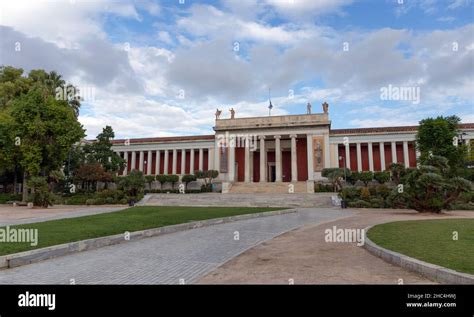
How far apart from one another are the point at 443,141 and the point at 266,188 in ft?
68.4

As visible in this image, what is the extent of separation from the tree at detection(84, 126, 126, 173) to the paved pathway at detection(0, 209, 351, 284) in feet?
108

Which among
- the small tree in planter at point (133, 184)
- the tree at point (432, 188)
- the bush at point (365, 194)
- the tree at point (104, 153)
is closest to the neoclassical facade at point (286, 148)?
the tree at point (104, 153)

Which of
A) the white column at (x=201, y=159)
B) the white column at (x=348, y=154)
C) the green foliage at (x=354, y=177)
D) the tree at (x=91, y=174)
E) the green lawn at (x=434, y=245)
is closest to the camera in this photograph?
the green lawn at (x=434, y=245)

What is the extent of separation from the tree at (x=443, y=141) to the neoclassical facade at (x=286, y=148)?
25.0ft

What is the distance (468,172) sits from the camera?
111ft

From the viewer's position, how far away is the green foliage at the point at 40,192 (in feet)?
85.1

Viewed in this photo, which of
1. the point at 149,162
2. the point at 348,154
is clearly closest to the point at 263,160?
the point at 348,154

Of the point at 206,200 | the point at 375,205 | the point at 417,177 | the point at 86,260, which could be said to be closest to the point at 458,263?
the point at 86,260

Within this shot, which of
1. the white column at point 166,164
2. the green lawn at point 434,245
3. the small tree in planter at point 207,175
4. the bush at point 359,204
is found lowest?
the bush at point 359,204

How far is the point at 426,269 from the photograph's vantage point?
5.74 m

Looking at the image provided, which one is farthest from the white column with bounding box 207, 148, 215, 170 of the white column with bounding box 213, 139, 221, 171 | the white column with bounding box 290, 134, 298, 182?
the white column with bounding box 290, 134, 298, 182

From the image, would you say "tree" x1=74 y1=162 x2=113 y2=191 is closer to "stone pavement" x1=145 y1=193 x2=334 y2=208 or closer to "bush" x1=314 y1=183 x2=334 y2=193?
"stone pavement" x1=145 y1=193 x2=334 y2=208

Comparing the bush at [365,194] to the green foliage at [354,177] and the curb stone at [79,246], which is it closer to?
the green foliage at [354,177]
